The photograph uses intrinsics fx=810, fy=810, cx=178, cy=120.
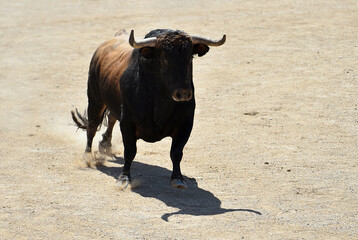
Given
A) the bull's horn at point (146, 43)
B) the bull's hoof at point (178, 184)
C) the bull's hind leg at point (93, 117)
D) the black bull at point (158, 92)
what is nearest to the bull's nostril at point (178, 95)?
the black bull at point (158, 92)

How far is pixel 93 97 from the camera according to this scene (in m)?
11.1

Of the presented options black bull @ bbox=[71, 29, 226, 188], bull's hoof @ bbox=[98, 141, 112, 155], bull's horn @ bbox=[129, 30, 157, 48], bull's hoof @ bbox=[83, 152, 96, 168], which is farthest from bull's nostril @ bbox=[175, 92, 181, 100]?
bull's hoof @ bbox=[98, 141, 112, 155]

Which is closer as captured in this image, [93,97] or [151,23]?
[93,97]

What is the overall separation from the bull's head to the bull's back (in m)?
0.83

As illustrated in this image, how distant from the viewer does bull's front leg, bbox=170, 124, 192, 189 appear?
919cm

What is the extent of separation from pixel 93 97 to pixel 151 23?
8247 mm

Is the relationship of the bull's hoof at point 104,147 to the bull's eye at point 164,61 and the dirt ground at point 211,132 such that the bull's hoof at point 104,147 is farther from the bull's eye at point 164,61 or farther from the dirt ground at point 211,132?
the bull's eye at point 164,61

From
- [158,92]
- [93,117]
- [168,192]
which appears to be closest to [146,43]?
[158,92]

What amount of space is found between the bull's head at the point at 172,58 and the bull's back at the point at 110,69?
2.72ft

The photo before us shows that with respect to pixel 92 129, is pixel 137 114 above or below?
above

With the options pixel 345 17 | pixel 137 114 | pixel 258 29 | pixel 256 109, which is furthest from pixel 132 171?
pixel 345 17

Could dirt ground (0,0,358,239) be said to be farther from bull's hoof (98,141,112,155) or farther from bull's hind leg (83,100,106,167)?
bull's hind leg (83,100,106,167)

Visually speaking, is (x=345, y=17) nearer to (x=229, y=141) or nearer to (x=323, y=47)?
(x=323, y=47)

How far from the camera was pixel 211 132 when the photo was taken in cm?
1218
